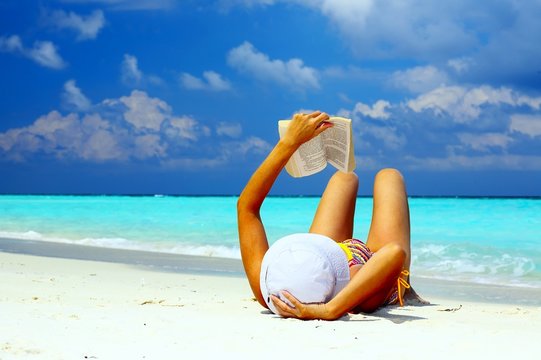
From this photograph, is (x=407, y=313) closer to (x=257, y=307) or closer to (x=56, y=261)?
(x=257, y=307)

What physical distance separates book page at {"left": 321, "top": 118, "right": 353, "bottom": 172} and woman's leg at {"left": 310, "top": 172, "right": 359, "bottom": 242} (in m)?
0.63

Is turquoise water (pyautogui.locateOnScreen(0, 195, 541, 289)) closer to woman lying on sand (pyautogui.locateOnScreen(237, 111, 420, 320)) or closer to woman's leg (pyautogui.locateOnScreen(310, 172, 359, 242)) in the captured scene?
woman's leg (pyautogui.locateOnScreen(310, 172, 359, 242))

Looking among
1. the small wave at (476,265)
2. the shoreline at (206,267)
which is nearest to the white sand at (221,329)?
the shoreline at (206,267)

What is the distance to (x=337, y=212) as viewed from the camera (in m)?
5.19

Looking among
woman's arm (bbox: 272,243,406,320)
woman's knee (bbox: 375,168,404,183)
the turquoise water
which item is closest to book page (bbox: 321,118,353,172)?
woman's arm (bbox: 272,243,406,320)

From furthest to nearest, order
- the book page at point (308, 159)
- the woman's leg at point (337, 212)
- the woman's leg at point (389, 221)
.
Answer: the woman's leg at point (337, 212), the woman's leg at point (389, 221), the book page at point (308, 159)

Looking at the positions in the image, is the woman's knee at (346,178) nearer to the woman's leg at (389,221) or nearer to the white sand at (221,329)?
the woman's leg at (389,221)

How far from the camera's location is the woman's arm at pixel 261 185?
4.42 meters

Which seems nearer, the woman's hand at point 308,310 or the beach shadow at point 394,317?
the woman's hand at point 308,310

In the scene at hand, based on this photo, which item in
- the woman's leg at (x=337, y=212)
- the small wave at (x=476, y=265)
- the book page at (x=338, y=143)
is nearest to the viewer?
the book page at (x=338, y=143)

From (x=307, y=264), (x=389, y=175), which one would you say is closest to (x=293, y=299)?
(x=307, y=264)

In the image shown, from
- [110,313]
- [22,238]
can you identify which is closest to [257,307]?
[110,313]

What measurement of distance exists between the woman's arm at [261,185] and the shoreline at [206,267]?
2618mm

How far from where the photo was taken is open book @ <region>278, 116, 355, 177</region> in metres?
4.46
